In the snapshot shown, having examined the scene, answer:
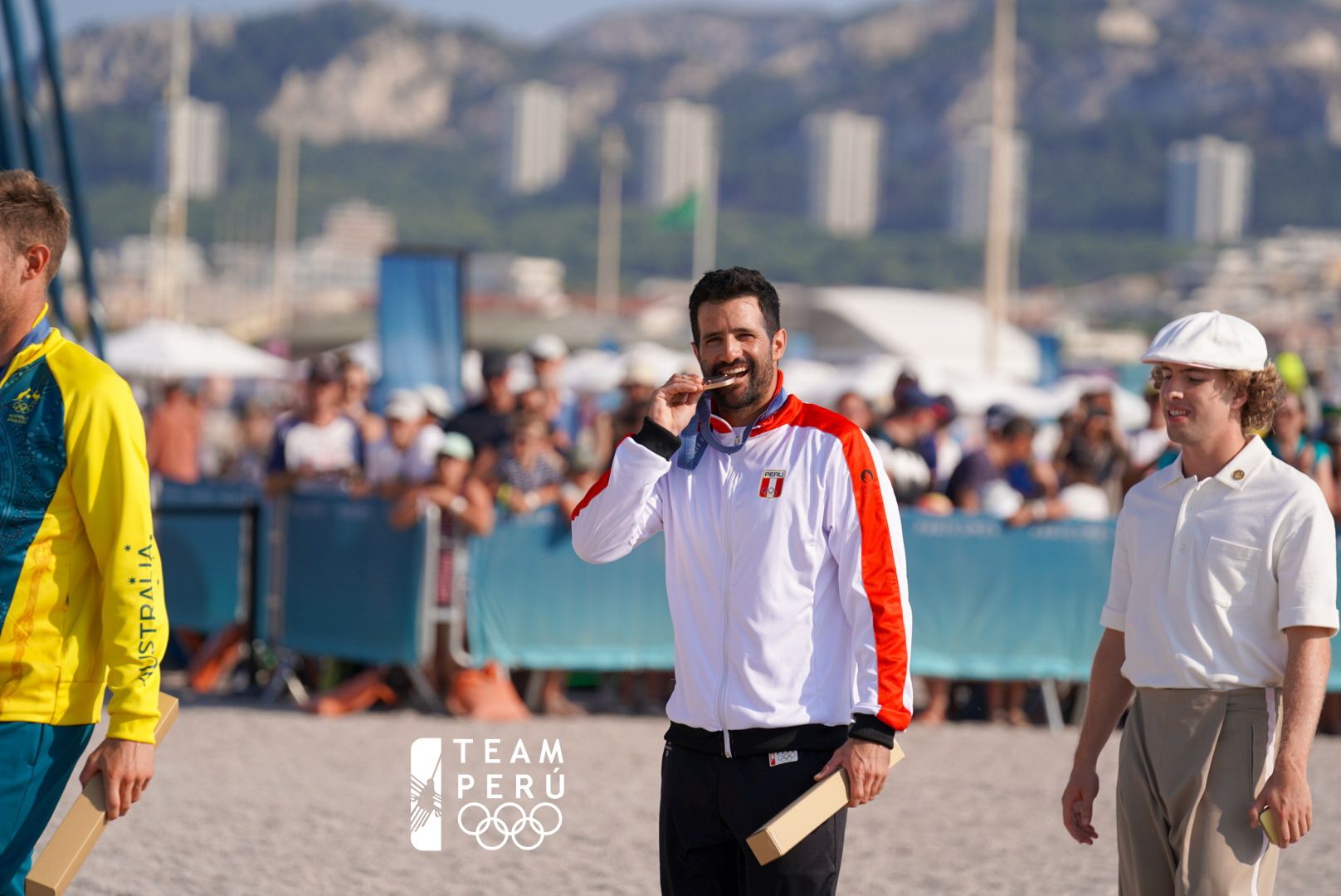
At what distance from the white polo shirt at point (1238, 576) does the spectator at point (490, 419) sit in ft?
22.3

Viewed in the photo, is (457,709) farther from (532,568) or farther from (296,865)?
(296,865)

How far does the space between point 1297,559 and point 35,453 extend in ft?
8.49

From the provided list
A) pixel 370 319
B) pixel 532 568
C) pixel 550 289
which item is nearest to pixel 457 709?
pixel 532 568

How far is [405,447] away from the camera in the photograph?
10.5 metres

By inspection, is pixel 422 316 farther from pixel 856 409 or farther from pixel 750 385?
pixel 750 385

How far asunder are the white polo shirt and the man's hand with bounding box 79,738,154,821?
2.13 metres

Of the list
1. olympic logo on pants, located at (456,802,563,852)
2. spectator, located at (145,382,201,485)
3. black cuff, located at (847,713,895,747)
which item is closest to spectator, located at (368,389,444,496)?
olympic logo on pants, located at (456,802,563,852)

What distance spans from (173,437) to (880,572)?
13.4 meters

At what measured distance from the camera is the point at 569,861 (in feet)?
20.8

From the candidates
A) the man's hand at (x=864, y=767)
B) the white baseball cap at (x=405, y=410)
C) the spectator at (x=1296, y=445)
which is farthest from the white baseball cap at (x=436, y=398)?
the man's hand at (x=864, y=767)

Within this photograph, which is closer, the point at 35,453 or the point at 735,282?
the point at 35,453

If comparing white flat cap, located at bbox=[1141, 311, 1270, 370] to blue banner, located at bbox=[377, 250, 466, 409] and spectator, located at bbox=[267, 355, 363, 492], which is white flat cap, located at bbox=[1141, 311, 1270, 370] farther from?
blue banner, located at bbox=[377, 250, 466, 409]

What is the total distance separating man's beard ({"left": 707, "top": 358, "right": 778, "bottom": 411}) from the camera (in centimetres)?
363

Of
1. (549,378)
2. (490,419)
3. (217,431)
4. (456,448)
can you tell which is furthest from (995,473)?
(217,431)
